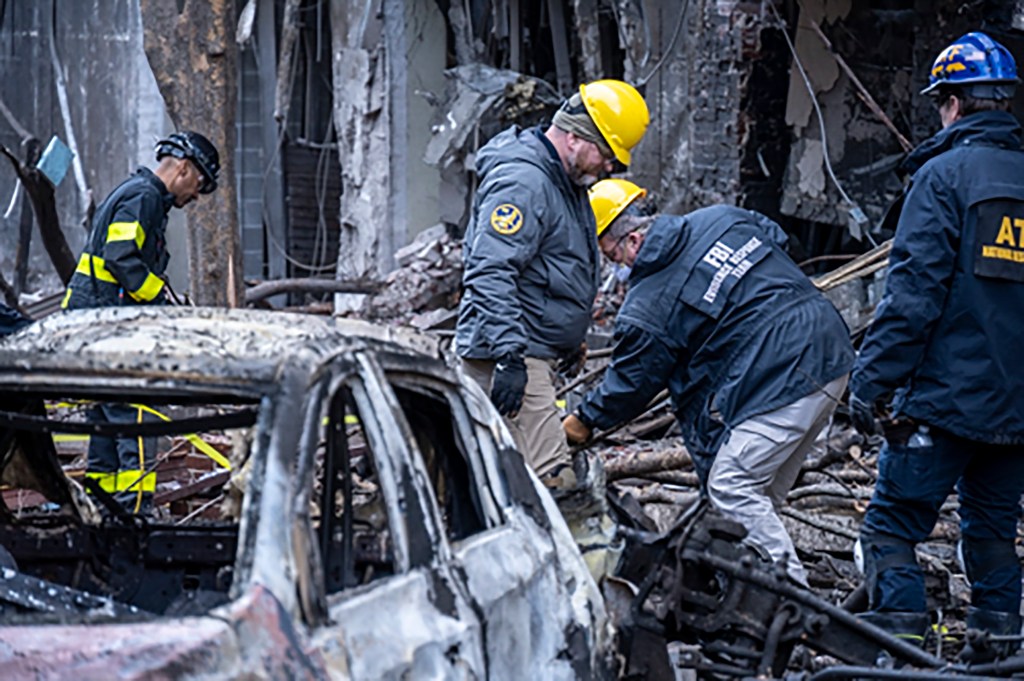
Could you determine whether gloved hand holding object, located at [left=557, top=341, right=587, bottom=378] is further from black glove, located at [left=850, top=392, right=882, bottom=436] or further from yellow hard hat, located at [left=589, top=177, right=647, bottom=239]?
black glove, located at [left=850, top=392, right=882, bottom=436]

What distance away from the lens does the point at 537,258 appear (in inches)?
250

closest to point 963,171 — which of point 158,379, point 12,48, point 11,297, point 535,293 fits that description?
point 535,293

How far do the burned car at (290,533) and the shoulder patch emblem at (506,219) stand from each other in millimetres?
1725

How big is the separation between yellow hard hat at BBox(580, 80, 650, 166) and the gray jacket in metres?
0.24

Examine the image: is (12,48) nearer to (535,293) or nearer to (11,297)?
(11,297)

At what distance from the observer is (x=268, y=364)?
3.36 m

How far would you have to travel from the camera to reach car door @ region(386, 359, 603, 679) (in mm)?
3859

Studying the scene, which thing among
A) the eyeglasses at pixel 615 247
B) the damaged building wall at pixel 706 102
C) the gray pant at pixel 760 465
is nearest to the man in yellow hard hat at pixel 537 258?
the eyeglasses at pixel 615 247

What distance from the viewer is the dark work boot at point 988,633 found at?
14.8ft

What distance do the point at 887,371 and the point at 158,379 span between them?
110 inches

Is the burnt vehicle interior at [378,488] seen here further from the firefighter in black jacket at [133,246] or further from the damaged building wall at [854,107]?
the damaged building wall at [854,107]

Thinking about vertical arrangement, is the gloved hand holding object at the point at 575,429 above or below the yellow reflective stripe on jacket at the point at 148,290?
below

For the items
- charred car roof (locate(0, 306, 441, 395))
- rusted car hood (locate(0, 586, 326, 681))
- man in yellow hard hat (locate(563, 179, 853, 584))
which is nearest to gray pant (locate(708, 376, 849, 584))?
man in yellow hard hat (locate(563, 179, 853, 584))

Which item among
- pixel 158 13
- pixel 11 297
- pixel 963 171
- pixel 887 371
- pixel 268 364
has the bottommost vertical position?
pixel 11 297
